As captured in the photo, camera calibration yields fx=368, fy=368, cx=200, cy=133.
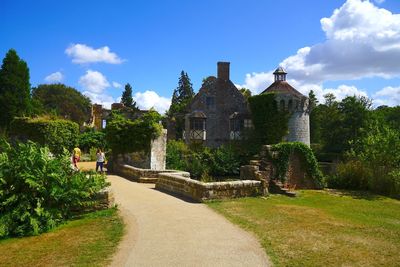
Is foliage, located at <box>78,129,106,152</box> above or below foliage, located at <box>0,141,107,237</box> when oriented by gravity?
above

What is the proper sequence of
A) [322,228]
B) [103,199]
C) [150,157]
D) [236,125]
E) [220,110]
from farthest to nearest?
[220,110] → [236,125] → [150,157] → [103,199] → [322,228]

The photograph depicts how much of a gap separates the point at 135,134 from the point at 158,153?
1647 millimetres

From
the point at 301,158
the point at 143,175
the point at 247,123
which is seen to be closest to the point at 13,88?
the point at 247,123

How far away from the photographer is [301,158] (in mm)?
17438

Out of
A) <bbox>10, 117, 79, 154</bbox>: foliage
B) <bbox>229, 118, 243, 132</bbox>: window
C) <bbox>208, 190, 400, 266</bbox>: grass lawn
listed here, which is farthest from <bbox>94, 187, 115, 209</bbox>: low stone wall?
<bbox>229, 118, 243, 132</bbox>: window

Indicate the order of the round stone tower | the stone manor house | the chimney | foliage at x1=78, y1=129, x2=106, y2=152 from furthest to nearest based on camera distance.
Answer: the chimney → the stone manor house → the round stone tower → foliage at x1=78, y1=129, x2=106, y2=152

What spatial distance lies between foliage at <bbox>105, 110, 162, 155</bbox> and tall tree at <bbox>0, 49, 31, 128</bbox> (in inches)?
993

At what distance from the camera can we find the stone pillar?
20087 mm

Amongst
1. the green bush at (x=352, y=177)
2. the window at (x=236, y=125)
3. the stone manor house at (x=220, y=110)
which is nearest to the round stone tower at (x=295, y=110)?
the stone manor house at (x=220, y=110)

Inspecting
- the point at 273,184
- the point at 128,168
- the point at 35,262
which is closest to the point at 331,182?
the point at 273,184

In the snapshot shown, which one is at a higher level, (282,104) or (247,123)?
(282,104)

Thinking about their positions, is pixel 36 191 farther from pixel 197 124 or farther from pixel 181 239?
pixel 197 124

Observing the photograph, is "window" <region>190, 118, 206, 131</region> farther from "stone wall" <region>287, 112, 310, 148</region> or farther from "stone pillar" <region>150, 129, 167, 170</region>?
"stone pillar" <region>150, 129, 167, 170</region>

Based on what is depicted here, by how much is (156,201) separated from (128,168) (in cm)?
728
